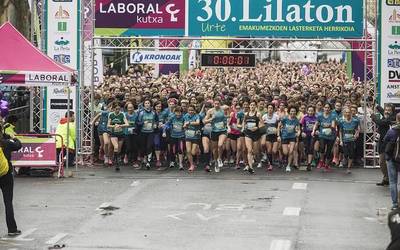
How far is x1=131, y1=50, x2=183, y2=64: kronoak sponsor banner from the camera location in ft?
76.9

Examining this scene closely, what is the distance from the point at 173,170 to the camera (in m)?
20.9

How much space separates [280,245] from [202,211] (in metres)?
3.13

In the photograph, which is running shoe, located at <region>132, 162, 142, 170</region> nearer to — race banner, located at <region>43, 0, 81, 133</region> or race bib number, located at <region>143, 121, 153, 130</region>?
race bib number, located at <region>143, 121, 153, 130</region>

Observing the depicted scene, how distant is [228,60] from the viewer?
73.7 feet

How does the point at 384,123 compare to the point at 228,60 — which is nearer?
the point at 384,123

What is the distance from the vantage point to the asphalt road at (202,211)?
11.6 meters

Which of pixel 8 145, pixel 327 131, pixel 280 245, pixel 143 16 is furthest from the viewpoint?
pixel 143 16

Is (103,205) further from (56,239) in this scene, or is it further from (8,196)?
(56,239)

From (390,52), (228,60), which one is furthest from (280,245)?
(228,60)

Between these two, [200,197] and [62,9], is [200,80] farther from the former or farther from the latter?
[200,197]

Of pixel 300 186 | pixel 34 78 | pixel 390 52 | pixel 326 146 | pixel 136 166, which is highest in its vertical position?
pixel 390 52

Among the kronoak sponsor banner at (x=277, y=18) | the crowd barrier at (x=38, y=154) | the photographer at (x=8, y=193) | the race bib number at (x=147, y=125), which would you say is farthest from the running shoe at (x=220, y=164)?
the photographer at (x=8, y=193)

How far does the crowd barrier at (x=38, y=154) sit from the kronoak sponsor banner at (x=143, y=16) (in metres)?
4.52

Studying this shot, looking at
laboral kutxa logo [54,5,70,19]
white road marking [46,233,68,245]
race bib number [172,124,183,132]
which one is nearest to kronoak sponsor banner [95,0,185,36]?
laboral kutxa logo [54,5,70,19]
